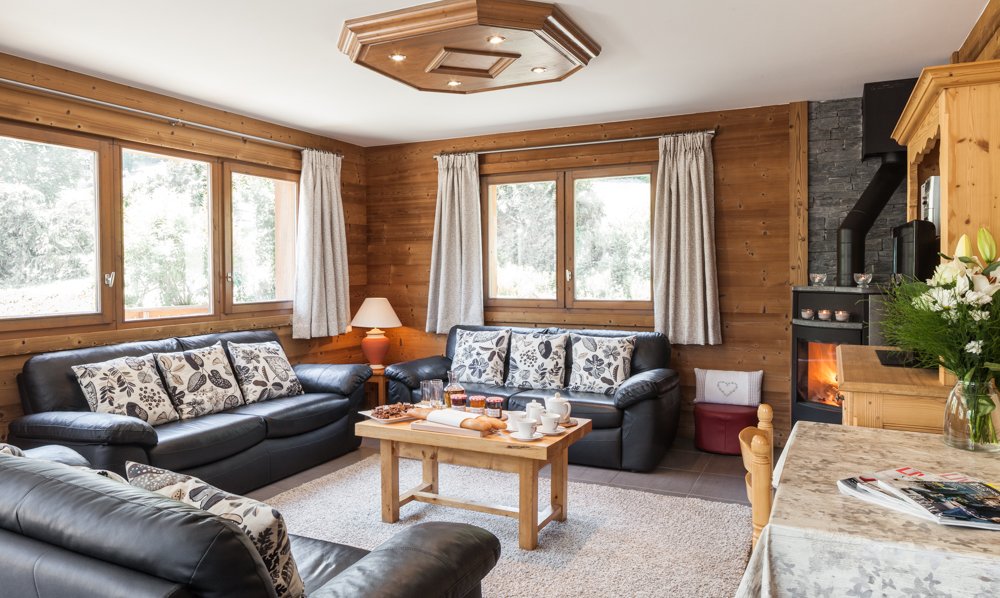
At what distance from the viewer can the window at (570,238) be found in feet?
18.0

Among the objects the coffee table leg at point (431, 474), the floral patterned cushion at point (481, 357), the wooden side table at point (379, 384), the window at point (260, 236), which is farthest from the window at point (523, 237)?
the coffee table leg at point (431, 474)

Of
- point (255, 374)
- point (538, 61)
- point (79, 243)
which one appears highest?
point (538, 61)

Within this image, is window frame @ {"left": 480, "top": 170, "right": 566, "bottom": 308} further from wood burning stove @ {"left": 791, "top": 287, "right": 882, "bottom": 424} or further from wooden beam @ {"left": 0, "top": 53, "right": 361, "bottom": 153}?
wood burning stove @ {"left": 791, "top": 287, "right": 882, "bottom": 424}

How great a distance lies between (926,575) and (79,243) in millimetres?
4574

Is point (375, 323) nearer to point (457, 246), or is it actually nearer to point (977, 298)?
point (457, 246)

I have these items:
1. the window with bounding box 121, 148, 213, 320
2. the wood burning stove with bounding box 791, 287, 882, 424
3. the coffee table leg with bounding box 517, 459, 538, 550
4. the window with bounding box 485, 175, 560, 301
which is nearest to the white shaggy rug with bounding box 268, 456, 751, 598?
the coffee table leg with bounding box 517, 459, 538, 550

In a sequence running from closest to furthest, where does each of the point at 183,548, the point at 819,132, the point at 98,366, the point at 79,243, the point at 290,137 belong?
the point at 183,548 < the point at 98,366 < the point at 79,243 < the point at 819,132 < the point at 290,137

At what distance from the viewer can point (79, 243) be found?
13.7 ft

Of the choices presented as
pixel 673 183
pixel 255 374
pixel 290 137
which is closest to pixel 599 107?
pixel 673 183

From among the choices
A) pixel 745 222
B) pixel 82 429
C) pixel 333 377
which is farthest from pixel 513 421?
pixel 745 222

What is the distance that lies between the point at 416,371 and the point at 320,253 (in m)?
1.39

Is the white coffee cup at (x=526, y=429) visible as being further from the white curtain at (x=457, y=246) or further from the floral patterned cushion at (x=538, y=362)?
the white curtain at (x=457, y=246)

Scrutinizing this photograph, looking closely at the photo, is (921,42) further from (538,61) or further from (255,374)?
(255,374)

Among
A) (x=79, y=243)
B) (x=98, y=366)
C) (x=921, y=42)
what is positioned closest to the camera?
(x=921, y=42)
